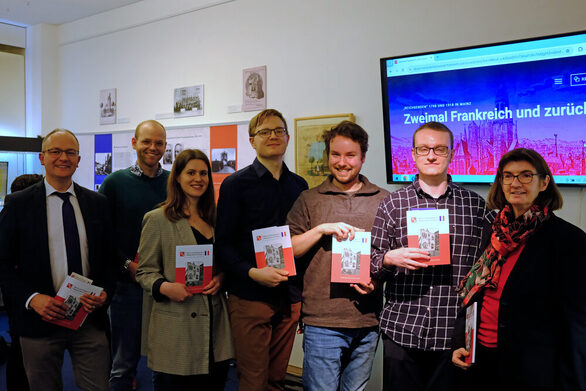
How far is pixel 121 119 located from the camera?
460 cm

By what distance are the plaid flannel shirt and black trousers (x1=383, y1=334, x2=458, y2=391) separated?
0.05 meters

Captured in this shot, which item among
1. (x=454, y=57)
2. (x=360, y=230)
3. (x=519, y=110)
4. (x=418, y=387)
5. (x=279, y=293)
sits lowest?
(x=418, y=387)

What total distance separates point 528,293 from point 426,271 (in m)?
0.37

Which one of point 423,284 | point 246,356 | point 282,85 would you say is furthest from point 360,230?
point 282,85

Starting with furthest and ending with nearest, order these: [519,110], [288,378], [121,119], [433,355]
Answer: [121,119] < [288,378] < [519,110] < [433,355]

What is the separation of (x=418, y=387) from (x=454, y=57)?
6.17 ft

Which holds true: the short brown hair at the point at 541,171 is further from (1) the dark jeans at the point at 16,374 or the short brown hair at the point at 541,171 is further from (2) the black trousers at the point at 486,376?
(1) the dark jeans at the point at 16,374

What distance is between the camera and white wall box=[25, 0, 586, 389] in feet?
8.91

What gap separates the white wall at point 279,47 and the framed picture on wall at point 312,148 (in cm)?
7

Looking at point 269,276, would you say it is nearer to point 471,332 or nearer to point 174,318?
point 174,318

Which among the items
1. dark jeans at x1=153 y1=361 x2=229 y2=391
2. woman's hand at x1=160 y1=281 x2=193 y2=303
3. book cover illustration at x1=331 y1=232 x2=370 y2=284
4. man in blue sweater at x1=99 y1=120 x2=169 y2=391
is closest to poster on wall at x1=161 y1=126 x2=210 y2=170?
man in blue sweater at x1=99 y1=120 x2=169 y2=391

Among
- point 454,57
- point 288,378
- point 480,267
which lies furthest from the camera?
point 288,378

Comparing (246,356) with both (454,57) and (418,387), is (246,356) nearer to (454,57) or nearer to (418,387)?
(418,387)

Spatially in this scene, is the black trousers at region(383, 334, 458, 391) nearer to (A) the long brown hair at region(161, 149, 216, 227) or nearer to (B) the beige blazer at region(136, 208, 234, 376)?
(B) the beige blazer at region(136, 208, 234, 376)
